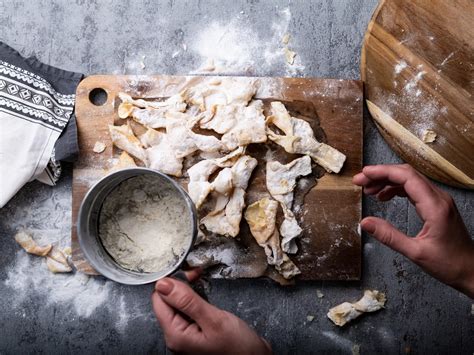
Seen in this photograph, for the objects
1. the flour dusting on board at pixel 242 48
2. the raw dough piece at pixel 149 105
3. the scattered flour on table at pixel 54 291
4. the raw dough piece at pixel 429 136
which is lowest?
the scattered flour on table at pixel 54 291

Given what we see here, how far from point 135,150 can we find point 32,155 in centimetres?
26

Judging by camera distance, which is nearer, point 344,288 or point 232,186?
point 232,186

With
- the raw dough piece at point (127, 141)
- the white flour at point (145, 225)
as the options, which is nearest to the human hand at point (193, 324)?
the white flour at point (145, 225)

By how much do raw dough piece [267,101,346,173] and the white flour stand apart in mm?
296

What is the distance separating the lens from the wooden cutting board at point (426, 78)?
1.31m

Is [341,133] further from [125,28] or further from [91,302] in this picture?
[91,302]

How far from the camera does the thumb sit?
1.07 m

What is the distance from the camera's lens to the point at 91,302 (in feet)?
4.57

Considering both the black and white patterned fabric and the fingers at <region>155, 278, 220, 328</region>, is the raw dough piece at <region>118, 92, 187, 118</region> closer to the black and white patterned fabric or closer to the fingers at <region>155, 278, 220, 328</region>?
the black and white patterned fabric

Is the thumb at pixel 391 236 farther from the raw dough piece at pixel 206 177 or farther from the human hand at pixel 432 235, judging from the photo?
the raw dough piece at pixel 206 177

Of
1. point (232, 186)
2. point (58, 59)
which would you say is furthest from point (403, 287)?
point (58, 59)

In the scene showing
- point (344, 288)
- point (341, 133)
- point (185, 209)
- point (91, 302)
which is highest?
point (341, 133)

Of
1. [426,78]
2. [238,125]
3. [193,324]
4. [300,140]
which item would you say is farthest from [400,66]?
[193,324]

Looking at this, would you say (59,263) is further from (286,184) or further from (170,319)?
(286,184)
